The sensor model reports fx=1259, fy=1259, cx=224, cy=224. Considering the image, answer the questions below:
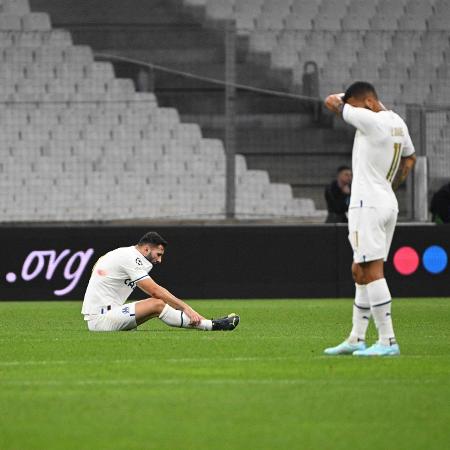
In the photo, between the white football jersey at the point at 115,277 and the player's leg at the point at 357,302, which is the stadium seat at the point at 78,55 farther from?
the player's leg at the point at 357,302

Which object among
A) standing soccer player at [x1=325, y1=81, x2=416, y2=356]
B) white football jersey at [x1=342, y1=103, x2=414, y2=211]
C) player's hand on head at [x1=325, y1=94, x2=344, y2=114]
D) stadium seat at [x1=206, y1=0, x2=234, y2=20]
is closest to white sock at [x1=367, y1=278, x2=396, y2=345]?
standing soccer player at [x1=325, y1=81, x2=416, y2=356]

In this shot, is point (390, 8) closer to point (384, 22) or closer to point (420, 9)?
point (384, 22)

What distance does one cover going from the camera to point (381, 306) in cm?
850

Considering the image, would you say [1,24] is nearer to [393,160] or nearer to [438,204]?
[438,204]

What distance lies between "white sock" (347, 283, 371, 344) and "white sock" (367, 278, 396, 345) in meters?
0.14

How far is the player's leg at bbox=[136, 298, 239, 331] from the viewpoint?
37.2 ft

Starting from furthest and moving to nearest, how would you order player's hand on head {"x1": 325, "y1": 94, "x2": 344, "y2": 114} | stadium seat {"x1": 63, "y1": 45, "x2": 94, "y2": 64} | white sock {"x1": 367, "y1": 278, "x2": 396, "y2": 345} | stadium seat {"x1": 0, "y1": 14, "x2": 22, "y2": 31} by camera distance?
1. stadium seat {"x1": 0, "y1": 14, "x2": 22, "y2": 31}
2. stadium seat {"x1": 63, "y1": 45, "x2": 94, "y2": 64}
3. player's hand on head {"x1": 325, "y1": 94, "x2": 344, "y2": 114}
4. white sock {"x1": 367, "y1": 278, "x2": 396, "y2": 345}

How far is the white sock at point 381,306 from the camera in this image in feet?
27.9

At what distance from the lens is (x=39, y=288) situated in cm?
1827

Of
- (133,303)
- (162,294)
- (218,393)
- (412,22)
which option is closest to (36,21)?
(412,22)

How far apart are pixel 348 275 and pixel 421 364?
35.2ft

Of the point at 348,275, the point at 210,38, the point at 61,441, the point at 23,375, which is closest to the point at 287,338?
the point at 23,375

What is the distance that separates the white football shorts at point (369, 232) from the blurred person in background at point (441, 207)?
1079cm

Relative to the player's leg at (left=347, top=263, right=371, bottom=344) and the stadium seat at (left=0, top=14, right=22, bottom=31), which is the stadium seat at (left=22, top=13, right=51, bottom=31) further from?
the player's leg at (left=347, top=263, right=371, bottom=344)
